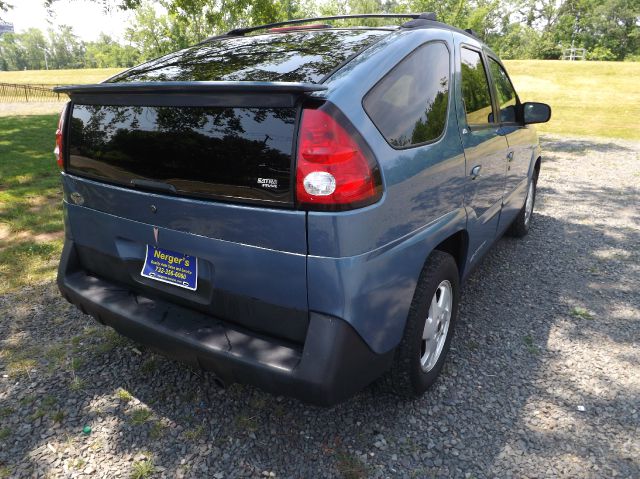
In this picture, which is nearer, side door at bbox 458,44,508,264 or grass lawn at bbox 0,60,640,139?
side door at bbox 458,44,508,264

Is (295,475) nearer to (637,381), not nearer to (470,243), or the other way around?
(470,243)

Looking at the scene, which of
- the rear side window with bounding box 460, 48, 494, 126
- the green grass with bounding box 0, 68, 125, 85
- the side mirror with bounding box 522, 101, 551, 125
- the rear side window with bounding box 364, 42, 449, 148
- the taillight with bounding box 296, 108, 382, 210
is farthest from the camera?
the green grass with bounding box 0, 68, 125, 85

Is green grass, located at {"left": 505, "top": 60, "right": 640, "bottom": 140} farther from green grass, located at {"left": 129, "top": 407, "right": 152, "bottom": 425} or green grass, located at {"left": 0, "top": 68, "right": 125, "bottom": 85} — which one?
green grass, located at {"left": 0, "top": 68, "right": 125, "bottom": 85}

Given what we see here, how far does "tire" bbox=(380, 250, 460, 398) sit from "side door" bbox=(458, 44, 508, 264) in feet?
1.67

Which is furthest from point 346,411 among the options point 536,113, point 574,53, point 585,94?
point 574,53

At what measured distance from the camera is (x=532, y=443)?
230 cm

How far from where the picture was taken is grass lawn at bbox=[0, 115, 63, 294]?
13.5ft

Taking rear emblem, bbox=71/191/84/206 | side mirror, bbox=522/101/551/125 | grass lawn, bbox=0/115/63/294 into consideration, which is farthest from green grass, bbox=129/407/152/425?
side mirror, bbox=522/101/551/125

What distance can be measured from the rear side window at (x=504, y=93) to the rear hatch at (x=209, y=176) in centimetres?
157

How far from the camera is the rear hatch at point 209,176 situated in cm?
184

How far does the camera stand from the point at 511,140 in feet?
12.0

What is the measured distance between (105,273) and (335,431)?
1453mm

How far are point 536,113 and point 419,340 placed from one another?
264 centimetres

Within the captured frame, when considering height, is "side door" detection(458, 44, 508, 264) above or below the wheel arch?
above
